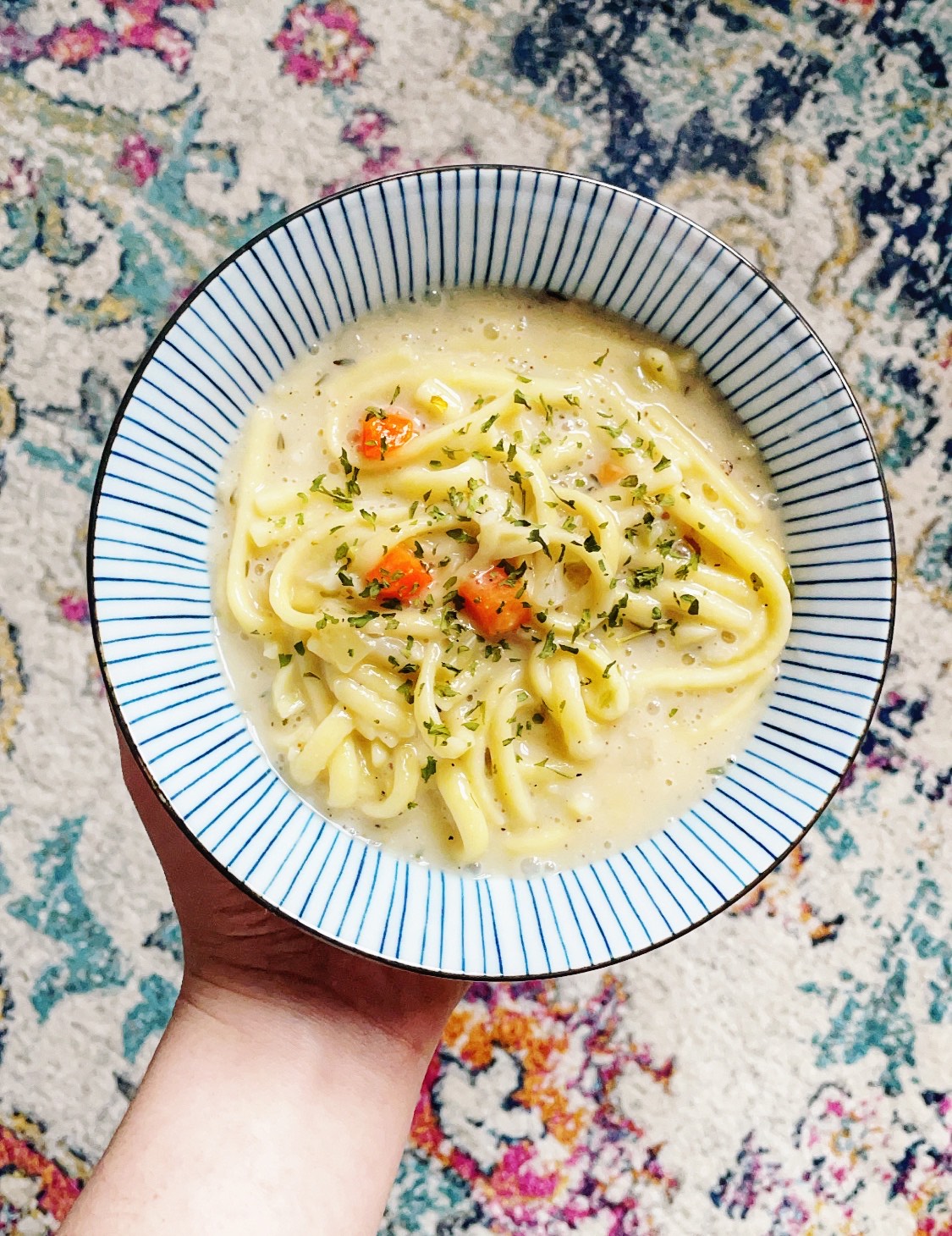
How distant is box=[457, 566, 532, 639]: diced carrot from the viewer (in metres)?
1.96

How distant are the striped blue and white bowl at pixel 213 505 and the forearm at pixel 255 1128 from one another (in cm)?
51

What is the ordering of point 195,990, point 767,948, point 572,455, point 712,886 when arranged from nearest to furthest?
point 712,886 → point 572,455 → point 195,990 → point 767,948

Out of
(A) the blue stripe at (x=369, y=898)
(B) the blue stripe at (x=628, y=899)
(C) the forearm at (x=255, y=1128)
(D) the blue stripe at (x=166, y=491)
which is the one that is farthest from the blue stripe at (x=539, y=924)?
(D) the blue stripe at (x=166, y=491)

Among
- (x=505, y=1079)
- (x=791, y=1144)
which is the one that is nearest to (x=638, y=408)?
(x=505, y=1079)

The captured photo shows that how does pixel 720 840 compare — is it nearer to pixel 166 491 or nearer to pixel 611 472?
pixel 611 472

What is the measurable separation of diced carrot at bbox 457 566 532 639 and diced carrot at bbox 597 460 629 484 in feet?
0.89

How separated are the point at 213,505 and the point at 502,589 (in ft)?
1.80

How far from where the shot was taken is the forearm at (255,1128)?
6.76ft

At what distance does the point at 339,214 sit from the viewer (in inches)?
75.4

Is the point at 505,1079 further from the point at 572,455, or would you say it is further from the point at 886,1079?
the point at 572,455

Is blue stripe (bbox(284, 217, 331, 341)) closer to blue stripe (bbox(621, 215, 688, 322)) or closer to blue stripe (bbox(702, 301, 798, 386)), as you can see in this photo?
blue stripe (bbox(621, 215, 688, 322))

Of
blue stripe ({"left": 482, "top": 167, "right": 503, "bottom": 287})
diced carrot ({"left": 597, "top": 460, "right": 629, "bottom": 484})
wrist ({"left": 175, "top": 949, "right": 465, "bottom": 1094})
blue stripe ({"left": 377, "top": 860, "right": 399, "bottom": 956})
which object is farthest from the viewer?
wrist ({"left": 175, "top": 949, "right": 465, "bottom": 1094})

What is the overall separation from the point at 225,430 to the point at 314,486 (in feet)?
0.62

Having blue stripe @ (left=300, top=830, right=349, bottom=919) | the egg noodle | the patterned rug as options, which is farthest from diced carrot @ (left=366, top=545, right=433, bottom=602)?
the patterned rug
